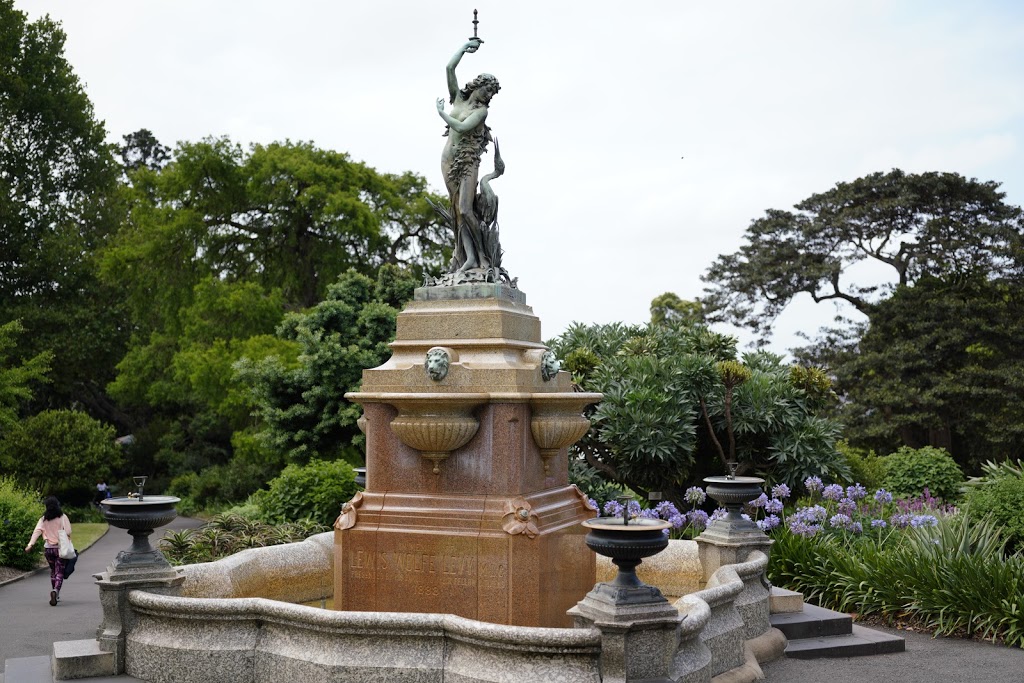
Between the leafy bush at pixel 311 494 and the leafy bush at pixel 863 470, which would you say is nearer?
the leafy bush at pixel 311 494

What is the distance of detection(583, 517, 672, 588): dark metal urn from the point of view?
668 cm

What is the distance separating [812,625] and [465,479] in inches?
157

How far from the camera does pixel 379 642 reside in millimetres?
7043

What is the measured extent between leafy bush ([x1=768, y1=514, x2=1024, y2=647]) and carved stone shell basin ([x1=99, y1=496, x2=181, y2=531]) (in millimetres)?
7406

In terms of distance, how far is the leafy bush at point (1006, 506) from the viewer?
1283 cm

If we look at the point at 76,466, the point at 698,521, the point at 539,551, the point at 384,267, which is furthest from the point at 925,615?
the point at 76,466

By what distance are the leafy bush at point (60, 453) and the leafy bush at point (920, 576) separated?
23.5m

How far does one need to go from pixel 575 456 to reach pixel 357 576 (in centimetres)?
938

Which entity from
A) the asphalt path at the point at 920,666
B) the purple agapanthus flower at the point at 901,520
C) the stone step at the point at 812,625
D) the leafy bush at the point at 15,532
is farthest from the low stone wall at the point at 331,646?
the leafy bush at the point at 15,532

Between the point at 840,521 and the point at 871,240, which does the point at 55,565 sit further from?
the point at 871,240

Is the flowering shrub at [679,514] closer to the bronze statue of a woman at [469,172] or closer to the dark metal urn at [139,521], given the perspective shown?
the bronze statue of a woman at [469,172]

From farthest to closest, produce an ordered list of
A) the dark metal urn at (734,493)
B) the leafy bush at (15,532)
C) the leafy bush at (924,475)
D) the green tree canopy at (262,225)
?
the green tree canopy at (262,225) < the leafy bush at (924,475) < the leafy bush at (15,532) < the dark metal urn at (734,493)

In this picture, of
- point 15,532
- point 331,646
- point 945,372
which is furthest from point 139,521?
point 945,372

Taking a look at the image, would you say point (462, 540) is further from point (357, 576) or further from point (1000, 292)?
point (1000, 292)
